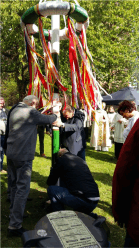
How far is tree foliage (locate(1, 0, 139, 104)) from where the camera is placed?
11609mm

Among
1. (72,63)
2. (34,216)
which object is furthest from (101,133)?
(34,216)

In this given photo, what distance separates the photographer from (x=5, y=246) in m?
2.65

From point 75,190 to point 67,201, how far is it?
17cm

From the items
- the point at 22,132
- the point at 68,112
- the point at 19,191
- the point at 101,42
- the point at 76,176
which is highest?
the point at 101,42

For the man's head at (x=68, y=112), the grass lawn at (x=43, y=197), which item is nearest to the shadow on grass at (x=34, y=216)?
the grass lawn at (x=43, y=197)

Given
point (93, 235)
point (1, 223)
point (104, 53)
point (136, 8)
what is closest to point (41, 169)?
point (1, 223)

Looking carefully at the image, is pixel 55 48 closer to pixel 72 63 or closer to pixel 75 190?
pixel 72 63

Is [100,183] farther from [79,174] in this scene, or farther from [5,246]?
[5,246]

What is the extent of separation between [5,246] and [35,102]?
1.84 m

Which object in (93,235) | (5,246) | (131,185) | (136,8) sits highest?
(136,8)

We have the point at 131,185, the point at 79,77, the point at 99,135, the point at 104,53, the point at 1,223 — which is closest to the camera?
the point at 131,185

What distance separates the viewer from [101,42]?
12.1 m

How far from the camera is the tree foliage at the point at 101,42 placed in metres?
11.6

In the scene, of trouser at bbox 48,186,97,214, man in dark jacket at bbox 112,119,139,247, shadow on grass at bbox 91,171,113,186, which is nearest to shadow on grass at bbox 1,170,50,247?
trouser at bbox 48,186,97,214
